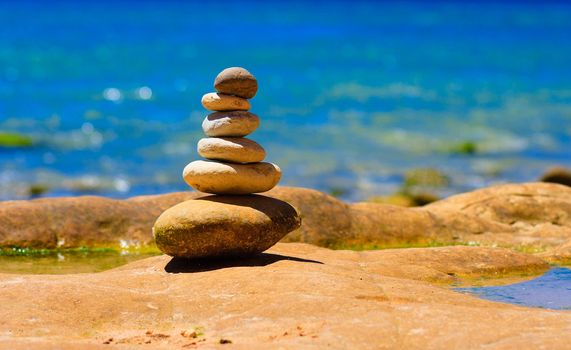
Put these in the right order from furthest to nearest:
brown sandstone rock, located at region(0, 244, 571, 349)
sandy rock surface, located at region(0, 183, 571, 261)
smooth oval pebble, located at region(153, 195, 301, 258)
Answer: sandy rock surface, located at region(0, 183, 571, 261) < smooth oval pebble, located at region(153, 195, 301, 258) < brown sandstone rock, located at region(0, 244, 571, 349)

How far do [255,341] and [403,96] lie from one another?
37.1 metres

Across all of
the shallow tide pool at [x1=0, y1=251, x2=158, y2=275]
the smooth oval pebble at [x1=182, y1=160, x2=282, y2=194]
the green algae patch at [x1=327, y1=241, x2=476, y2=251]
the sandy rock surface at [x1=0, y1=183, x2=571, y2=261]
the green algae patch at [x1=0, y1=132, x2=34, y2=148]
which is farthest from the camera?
the green algae patch at [x1=0, y1=132, x2=34, y2=148]

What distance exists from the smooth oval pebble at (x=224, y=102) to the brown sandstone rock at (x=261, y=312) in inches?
82.6

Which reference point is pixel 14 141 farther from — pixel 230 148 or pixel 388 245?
pixel 230 148

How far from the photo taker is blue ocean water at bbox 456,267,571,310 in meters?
12.4

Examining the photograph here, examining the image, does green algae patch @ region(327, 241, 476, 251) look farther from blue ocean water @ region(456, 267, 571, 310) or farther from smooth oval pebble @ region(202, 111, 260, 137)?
A: smooth oval pebble @ region(202, 111, 260, 137)

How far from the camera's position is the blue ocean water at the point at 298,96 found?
1232 inches

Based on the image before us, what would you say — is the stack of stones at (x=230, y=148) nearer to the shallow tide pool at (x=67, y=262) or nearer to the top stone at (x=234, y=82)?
the top stone at (x=234, y=82)

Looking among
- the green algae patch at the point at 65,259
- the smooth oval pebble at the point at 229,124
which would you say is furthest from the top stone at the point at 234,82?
the green algae patch at the point at 65,259

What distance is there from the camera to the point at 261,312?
36.2 feet

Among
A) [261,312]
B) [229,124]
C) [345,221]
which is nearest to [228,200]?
[229,124]

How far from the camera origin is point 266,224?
44.2ft

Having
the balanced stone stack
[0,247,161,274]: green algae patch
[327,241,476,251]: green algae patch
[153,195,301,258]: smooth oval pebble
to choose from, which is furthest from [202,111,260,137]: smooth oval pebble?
[327,241,476,251]: green algae patch

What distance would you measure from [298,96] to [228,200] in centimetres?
3189
